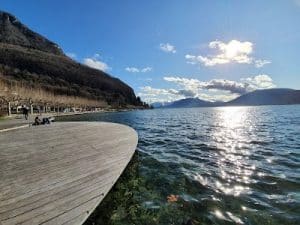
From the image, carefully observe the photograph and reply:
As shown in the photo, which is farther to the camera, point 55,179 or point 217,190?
point 217,190

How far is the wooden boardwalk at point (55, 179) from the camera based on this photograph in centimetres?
564

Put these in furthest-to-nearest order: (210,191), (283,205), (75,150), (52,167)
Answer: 1. (75,150)
2. (210,191)
3. (52,167)
4. (283,205)

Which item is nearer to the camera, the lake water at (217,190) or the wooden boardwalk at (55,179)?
the wooden boardwalk at (55,179)

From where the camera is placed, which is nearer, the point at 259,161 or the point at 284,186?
the point at 284,186

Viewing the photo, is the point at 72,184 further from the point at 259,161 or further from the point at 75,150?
the point at 259,161

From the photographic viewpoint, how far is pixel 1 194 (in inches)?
262

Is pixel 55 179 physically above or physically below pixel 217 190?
above

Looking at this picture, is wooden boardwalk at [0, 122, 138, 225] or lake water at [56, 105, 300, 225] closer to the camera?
wooden boardwalk at [0, 122, 138, 225]

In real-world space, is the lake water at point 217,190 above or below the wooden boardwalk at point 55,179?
below

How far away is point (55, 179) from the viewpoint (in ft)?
26.0

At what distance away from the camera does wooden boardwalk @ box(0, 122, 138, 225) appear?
222 inches

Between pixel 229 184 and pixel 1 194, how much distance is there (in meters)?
8.12

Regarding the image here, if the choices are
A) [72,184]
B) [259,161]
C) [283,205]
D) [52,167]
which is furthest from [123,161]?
[259,161]

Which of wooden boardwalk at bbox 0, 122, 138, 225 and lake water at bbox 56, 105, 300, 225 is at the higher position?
wooden boardwalk at bbox 0, 122, 138, 225
